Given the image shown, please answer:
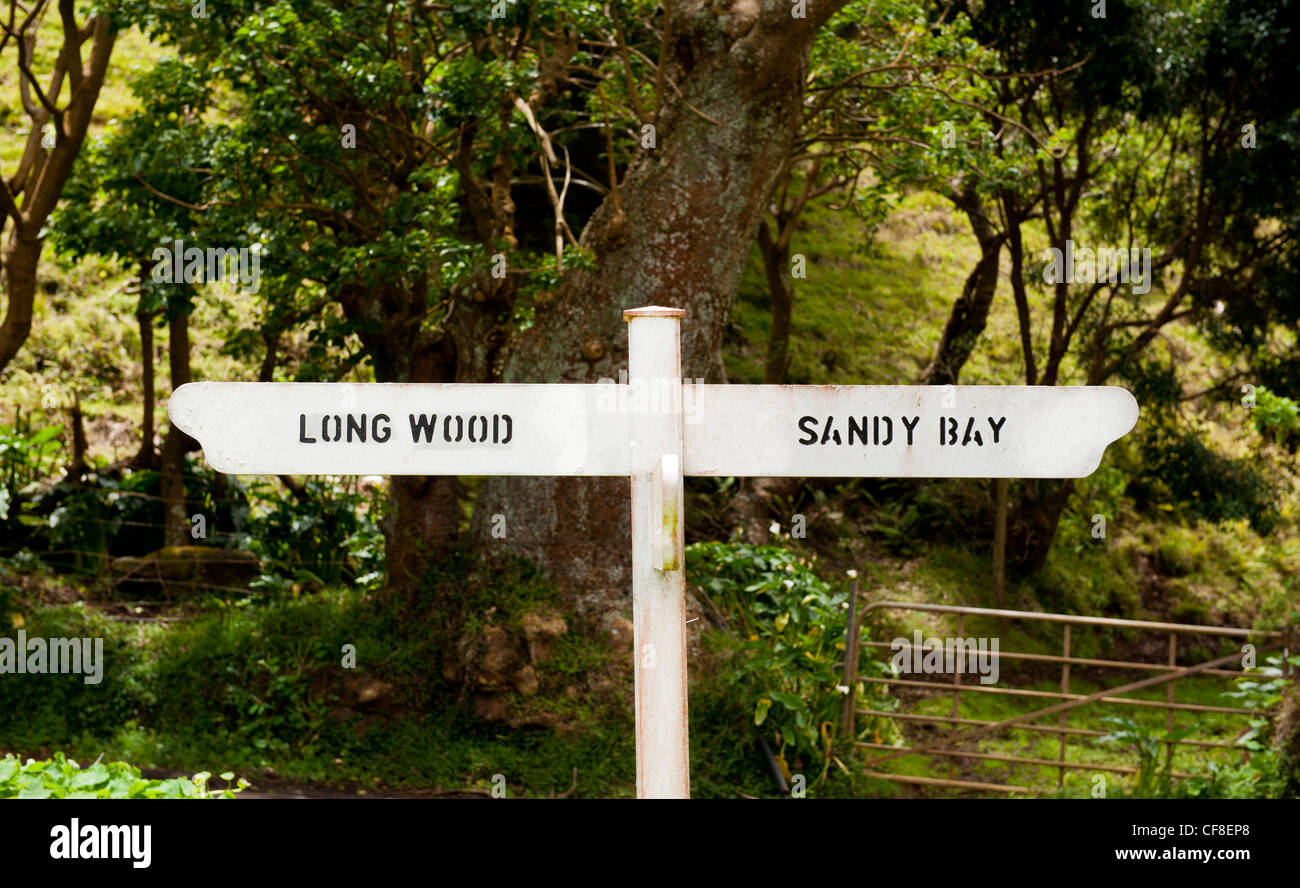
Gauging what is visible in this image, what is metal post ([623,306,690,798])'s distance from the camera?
201 cm

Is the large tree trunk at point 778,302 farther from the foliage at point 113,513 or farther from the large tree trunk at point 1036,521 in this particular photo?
the foliage at point 113,513

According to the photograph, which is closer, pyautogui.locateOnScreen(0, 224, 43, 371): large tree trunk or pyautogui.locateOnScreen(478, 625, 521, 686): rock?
pyautogui.locateOnScreen(478, 625, 521, 686): rock

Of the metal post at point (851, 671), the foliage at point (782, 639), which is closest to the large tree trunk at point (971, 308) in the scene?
the foliage at point (782, 639)

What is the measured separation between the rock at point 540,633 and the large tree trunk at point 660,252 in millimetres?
238

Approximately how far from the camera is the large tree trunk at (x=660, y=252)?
22.4 ft

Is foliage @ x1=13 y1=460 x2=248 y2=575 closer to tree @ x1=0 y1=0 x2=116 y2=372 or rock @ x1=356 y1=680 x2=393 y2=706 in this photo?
tree @ x1=0 y1=0 x2=116 y2=372

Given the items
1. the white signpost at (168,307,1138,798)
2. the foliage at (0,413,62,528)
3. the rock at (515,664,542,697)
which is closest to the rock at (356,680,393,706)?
the rock at (515,664,542,697)

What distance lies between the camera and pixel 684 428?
2133 millimetres

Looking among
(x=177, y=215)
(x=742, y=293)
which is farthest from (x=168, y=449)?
(x=742, y=293)

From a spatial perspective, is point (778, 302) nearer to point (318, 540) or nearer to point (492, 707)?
point (318, 540)

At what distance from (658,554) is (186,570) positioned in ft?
27.2

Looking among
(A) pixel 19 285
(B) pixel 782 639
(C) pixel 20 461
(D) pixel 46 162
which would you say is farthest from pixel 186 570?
(B) pixel 782 639

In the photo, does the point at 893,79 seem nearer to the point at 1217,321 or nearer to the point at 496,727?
the point at 1217,321

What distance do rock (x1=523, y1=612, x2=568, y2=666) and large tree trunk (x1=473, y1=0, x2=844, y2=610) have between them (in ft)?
0.78
